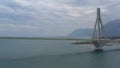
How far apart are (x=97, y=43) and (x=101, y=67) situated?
114ft

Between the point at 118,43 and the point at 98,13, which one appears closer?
the point at 98,13

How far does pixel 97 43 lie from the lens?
69062 millimetres

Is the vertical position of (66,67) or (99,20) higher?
(99,20)

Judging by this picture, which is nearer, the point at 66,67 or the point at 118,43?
the point at 66,67

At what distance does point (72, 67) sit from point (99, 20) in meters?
39.8

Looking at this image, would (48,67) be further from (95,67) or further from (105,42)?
(105,42)

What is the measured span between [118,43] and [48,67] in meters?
51.5

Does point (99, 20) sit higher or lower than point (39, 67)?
higher

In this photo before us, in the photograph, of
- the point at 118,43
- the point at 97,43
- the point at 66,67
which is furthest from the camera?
the point at 118,43

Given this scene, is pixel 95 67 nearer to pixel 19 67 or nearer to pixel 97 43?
pixel 19 67

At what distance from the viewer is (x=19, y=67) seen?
34.3m

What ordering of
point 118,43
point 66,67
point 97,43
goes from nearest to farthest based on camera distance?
point 66,67, point 97,43, point 118,43

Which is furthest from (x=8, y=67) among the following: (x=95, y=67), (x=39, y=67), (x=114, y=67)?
(x=114, y=67)

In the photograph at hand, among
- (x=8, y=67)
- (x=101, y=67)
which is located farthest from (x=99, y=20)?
(x=8, y=67)
